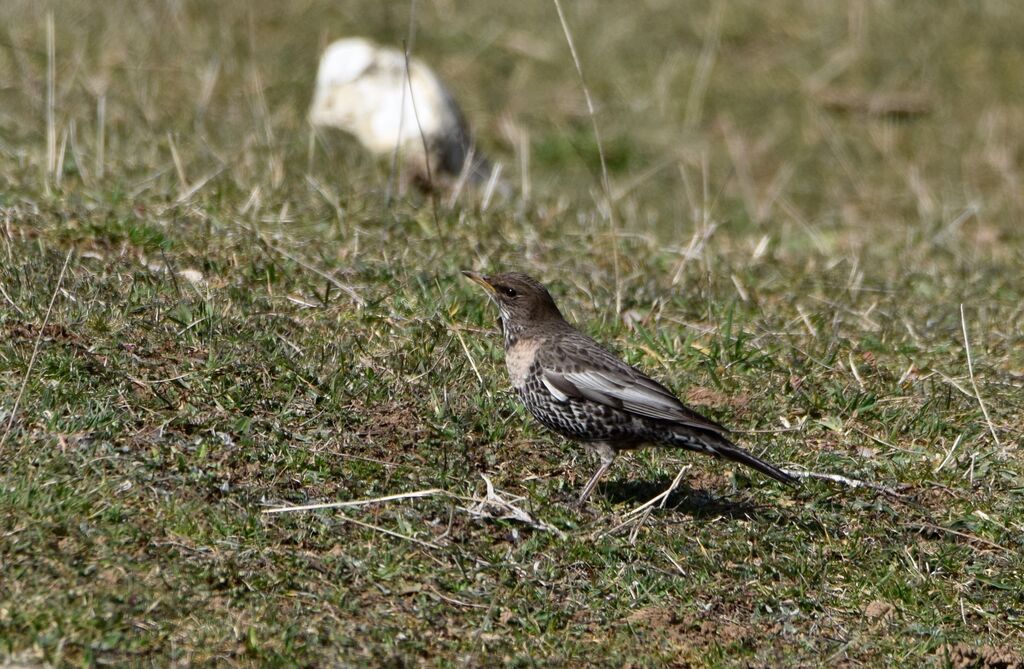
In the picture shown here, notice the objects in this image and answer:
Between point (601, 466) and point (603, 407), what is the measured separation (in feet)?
1.22

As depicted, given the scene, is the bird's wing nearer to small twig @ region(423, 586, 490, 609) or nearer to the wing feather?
the wing feather

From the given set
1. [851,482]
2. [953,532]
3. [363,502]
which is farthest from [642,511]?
[953,532]

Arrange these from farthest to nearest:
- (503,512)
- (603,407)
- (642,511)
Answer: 1. (603,407)
2. (642,511)
3. (503,512)

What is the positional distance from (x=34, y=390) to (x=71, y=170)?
3054 millimetres

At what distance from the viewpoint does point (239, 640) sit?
4578 mm

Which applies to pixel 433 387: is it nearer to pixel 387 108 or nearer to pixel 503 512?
pixel 503 512

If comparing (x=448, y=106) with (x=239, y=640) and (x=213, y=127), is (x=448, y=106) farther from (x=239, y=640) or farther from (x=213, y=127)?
(x=239, y=640)

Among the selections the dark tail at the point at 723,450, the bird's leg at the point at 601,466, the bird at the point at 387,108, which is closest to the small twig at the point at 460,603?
the bird's leg at the point at 601,466

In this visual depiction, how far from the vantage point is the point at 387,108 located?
10.0 metres

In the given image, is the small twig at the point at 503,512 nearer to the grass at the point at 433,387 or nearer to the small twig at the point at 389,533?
the grass at the point at 433,387

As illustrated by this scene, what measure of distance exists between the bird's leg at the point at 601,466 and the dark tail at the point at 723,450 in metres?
0.28

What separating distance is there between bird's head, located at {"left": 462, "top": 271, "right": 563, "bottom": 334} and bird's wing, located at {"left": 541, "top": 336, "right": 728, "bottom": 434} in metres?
0.48

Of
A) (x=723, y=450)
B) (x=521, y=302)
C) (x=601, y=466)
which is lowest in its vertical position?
(x=601, y=466)

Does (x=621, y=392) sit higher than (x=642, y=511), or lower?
higher
